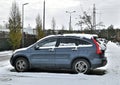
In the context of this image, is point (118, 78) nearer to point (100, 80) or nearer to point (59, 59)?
point (100, 80)

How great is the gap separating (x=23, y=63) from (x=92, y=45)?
3115 mm

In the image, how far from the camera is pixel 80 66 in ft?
44.4

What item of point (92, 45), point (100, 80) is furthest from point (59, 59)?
point (100, 80)

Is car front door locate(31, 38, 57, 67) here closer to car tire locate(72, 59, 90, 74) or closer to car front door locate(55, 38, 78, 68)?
car front door locate(55, 38, 78, 68)

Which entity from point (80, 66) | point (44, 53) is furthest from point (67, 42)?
point (80, 66)

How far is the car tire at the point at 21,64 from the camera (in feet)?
46.4

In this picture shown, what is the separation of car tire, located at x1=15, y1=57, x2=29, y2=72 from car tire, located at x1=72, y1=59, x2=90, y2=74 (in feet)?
6.92

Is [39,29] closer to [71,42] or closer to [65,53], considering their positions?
[71,42]

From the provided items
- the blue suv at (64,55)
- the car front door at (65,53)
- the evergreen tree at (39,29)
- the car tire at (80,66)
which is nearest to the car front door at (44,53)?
the blue suv at (64,55)

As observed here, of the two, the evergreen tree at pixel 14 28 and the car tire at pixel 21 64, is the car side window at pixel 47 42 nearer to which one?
the car tire at pixel 21 64

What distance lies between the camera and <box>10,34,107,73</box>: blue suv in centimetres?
1348

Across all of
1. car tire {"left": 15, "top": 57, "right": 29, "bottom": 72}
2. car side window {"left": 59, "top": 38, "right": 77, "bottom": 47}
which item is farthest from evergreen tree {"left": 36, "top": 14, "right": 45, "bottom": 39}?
car side window {"left": 59, "top": 38, "right": 77, "bottom": 47}

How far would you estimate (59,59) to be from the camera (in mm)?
13727

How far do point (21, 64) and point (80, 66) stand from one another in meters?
2.63
